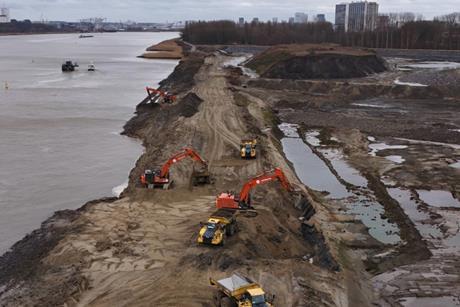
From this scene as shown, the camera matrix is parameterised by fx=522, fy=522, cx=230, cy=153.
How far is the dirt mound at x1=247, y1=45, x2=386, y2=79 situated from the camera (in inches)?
2867

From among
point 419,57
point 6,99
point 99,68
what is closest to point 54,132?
point 6,99

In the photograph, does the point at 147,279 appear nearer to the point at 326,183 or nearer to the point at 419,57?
the point at 326,183

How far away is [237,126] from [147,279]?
948 inches

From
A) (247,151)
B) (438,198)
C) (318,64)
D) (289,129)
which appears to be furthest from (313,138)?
(318,64)

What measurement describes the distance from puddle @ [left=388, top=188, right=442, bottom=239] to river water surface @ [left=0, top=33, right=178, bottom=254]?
15.2 metres

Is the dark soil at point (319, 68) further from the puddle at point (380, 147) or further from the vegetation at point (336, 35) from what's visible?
the vegetation at point (336, 35)

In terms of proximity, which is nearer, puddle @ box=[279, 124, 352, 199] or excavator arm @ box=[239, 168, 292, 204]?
excavator arm @ box=[239, 168, 292, 204]

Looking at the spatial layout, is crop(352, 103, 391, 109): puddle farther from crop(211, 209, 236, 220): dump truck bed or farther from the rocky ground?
crop(211, 209, 236, 220): dump truck bed

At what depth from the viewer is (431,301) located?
58.7 feet

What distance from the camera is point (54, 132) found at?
4212 centimetres

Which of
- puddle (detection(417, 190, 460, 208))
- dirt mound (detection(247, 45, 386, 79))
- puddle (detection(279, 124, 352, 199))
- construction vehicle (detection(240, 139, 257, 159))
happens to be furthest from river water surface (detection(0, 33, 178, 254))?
dirt mound (detection(247, 45, 386, 79))

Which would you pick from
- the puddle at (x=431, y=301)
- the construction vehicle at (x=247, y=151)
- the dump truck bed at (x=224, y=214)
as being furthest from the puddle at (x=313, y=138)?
the puddle at (x=431, y=301)

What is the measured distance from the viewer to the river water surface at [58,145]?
26.8 m

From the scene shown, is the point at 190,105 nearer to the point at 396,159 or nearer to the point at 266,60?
the point at 396,159
